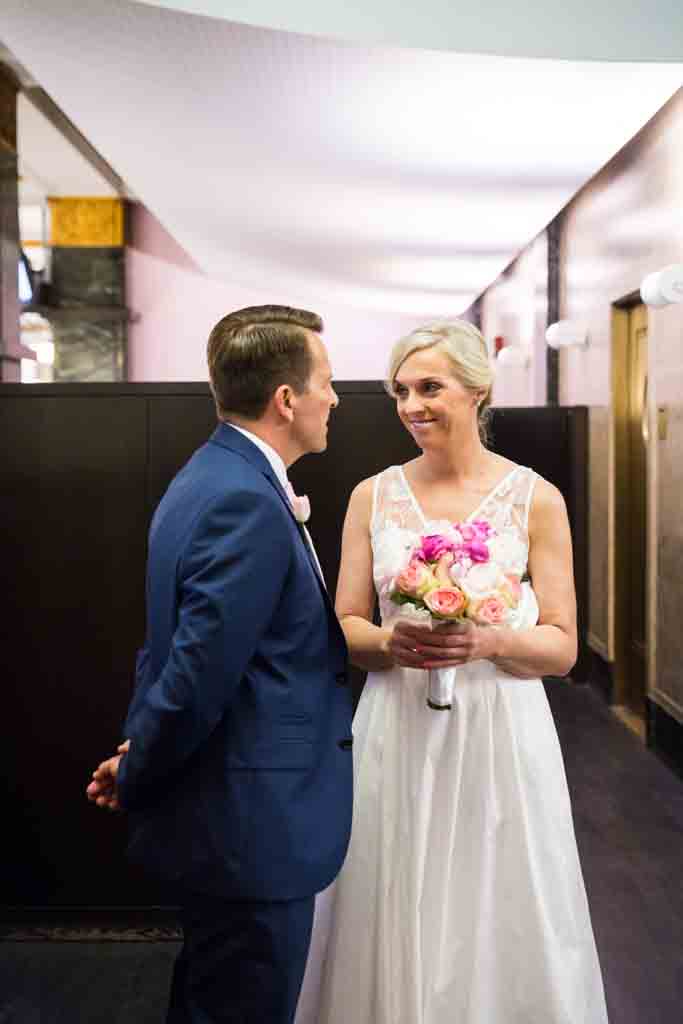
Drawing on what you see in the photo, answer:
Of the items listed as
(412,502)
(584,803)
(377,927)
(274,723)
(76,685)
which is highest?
(412,502)

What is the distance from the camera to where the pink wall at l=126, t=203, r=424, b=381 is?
42.2ft

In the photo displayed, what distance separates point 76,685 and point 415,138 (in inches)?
119

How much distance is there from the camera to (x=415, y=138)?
15.7ft

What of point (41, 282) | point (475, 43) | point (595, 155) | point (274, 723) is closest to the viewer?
point (274, 723)

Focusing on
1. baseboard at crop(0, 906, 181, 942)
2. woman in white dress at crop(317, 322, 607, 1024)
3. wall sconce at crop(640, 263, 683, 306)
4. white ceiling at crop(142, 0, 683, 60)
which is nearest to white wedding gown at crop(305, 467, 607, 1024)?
woman in white dress at crop(317, 322, 607, 1024)

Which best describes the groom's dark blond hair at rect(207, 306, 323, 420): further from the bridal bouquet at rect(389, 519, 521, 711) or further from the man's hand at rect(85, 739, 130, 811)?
the man's hand at rect(85, 739, 130, 811)

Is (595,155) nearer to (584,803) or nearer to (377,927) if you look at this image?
(584,803)

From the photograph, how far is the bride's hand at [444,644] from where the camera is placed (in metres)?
1.73

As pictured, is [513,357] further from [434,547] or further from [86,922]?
[434,547]

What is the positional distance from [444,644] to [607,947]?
6.40 ft

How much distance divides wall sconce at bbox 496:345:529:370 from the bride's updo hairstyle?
7.11 metres

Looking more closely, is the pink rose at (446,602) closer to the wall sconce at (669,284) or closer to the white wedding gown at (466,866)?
the white wedding gown at (466,866)

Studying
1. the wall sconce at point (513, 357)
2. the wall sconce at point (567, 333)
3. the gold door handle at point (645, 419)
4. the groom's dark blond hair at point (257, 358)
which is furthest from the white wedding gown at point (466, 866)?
the wall sconce at point (513, 357)

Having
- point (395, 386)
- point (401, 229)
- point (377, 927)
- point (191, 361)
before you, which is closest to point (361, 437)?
point (395, 386)
